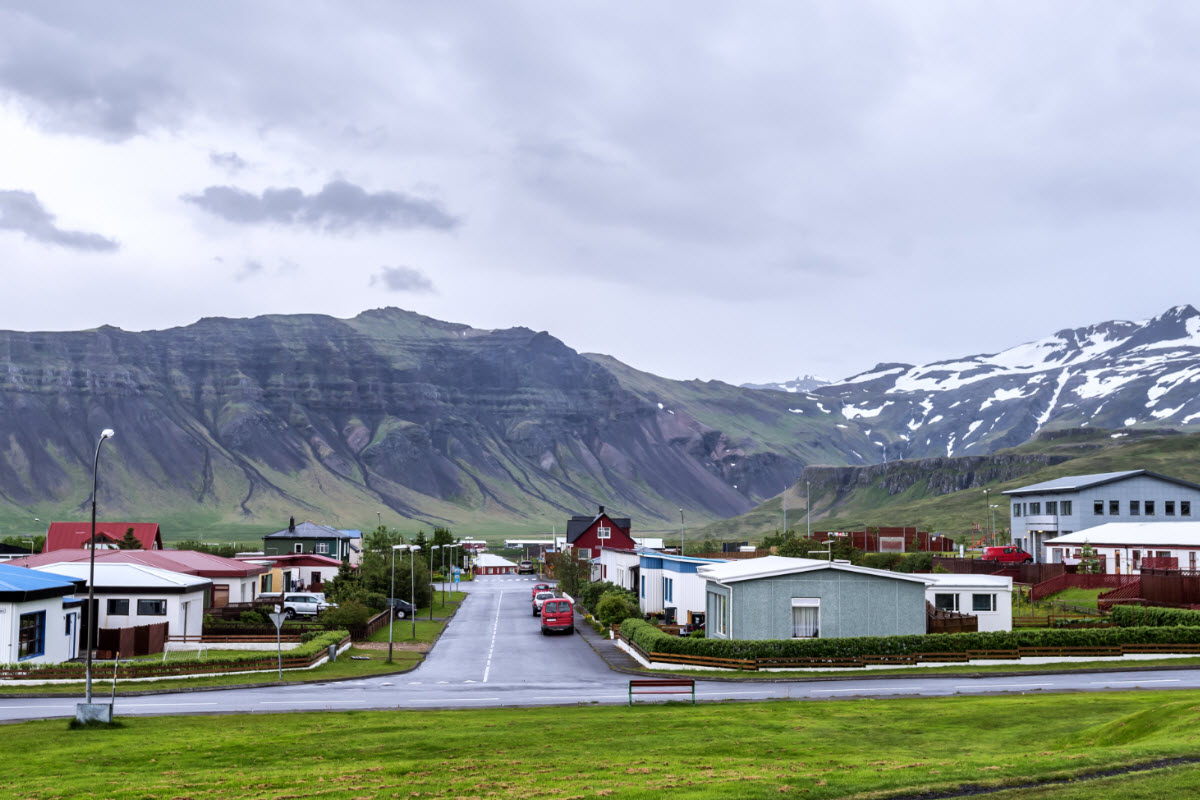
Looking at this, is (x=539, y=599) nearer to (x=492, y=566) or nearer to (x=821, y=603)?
(x=821, y=603)

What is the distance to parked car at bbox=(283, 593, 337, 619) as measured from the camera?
80375 millimetres

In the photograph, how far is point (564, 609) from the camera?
7269 cm

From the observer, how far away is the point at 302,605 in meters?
81.3

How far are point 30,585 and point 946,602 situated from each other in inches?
1844

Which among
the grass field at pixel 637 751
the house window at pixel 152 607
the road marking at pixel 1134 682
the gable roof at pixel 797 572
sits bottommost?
the road marking at pixel 1134 682

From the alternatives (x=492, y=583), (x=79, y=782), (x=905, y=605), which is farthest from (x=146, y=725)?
(x=492, y=583)

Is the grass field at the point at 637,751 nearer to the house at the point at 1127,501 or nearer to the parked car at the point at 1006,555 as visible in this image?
the parked car at the point at 1006,555

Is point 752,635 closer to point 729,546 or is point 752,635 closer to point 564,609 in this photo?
point 564,609

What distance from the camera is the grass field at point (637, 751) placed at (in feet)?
74.1

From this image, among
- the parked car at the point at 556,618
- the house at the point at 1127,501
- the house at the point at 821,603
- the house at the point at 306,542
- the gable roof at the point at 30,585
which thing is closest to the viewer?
the gable roof at the point at 30,585

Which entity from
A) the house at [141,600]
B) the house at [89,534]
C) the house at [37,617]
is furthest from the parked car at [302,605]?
the house at [89,534]

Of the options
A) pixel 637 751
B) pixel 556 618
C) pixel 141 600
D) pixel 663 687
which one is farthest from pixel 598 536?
pixel 637 751

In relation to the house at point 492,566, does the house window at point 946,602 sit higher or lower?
higher

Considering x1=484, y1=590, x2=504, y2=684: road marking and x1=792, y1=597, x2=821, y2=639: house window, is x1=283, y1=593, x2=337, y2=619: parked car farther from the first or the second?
x1=792, y1=597, x2=821, y2=639: house window
